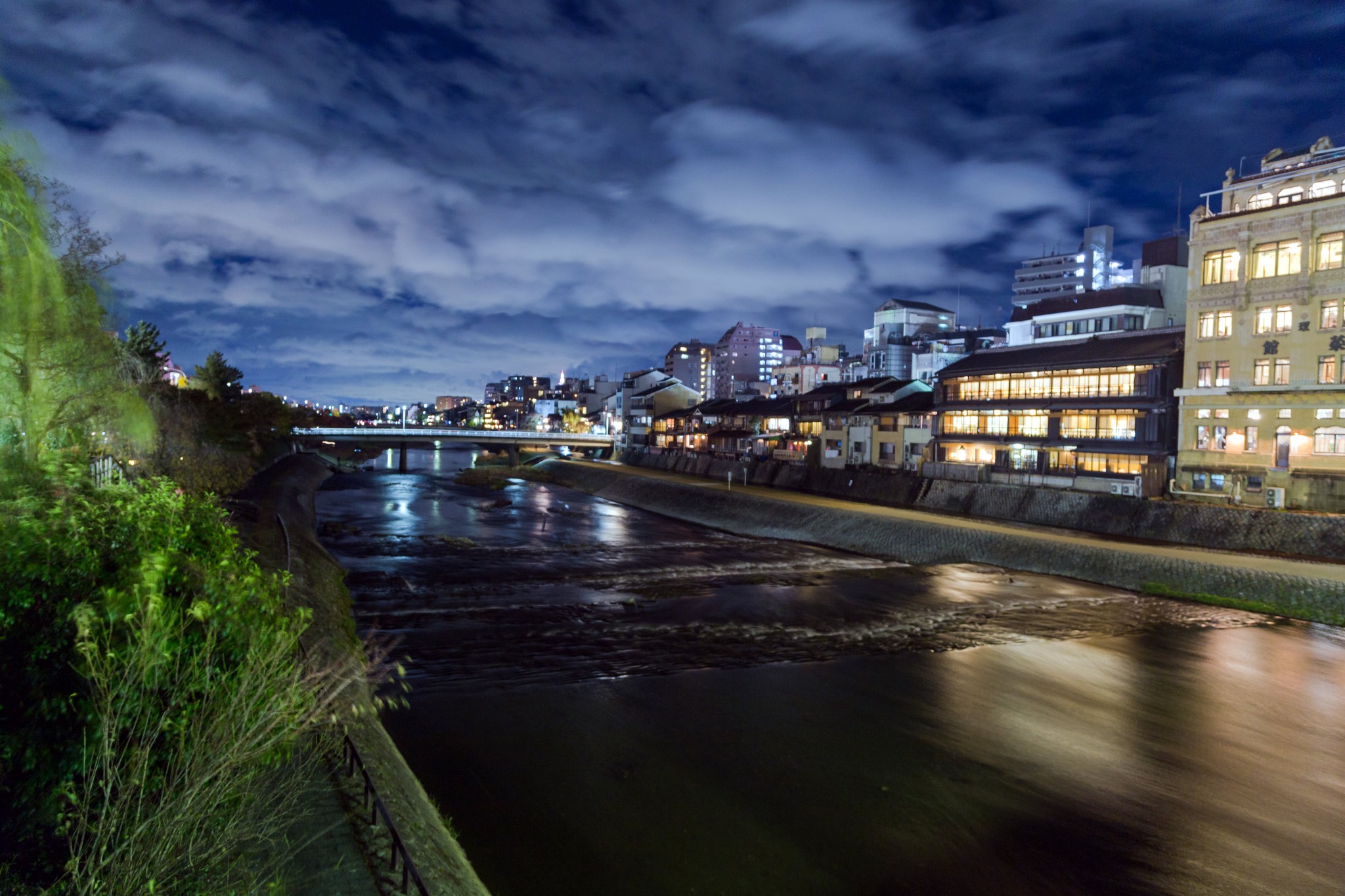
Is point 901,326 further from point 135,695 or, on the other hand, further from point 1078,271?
point 135,695

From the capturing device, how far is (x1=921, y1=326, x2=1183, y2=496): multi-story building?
119ft

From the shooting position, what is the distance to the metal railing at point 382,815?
5840mm

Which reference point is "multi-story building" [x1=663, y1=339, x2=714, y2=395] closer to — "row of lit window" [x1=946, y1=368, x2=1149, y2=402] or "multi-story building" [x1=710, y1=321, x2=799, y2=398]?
"multi-story building" [x1=710, y1=321, x2=799, y2=398]

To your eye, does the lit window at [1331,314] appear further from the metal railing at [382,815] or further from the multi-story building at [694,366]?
the multi-story building at [694,366]

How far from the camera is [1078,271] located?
3691 inches

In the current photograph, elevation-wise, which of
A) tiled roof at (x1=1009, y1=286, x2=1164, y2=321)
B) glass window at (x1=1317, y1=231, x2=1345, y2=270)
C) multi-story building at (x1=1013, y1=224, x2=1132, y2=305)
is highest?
multi-story building at (x1=1013, y1=224, x2=1132, y2=305)

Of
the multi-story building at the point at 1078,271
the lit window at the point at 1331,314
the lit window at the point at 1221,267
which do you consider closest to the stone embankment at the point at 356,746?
the lit window at the point at 1331,314

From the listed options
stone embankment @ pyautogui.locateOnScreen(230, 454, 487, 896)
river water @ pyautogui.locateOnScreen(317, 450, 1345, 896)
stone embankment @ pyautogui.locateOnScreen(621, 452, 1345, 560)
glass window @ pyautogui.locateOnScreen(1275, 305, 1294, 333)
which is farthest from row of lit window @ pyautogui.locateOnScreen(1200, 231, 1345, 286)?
stone embankment @ pyautogui.locateOnScreen(230, 454, 487, 896)

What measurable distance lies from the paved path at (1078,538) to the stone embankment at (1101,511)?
81 centimetres

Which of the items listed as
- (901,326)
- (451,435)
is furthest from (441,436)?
(901,326)

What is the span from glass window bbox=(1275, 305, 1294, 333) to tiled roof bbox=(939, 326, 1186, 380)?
447 centimetres

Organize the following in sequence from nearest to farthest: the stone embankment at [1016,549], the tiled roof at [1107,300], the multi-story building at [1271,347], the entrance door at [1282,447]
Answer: the stone embankment at [1016,549]
the multi-story building at [1271,347]
the entrance door at [1282,447]
the tiled roof at [1107,300]

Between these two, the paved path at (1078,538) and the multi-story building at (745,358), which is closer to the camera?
the paved path at (1078,538)

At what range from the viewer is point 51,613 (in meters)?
5.76
